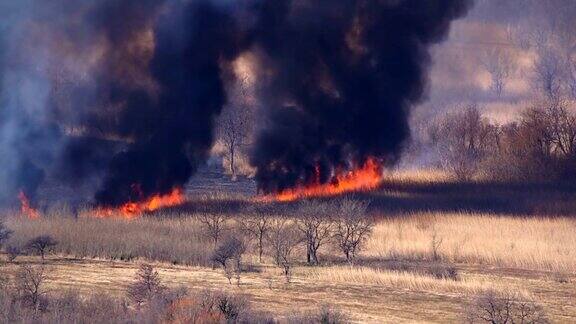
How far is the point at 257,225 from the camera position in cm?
3466

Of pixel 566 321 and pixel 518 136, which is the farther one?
pixel 518 136

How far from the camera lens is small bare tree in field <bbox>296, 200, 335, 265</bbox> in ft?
104

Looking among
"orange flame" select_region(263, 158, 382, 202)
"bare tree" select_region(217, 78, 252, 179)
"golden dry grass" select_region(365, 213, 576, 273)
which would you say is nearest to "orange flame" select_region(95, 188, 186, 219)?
"orange flame" select_region(263, 158, 382, 202)

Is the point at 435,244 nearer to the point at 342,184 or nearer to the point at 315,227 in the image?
the point at 315,227

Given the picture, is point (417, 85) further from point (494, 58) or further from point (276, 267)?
point (494, 58)

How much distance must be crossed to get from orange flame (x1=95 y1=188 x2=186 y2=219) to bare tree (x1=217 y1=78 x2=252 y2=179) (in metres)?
12.7

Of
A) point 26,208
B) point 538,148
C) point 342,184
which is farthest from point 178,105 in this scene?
point 538,148

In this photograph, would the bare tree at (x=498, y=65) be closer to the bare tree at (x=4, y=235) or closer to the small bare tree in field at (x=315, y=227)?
the small bare tree in field at (x=315, y=227)

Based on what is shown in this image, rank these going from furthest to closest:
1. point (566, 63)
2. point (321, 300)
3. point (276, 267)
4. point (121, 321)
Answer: point (566, 63) → point (276, 267) → point (321, 300) → point (121, 321)

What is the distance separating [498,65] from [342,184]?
5002cm

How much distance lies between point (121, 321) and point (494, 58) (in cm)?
8576

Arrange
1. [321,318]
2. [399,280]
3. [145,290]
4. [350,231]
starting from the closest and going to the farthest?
[321,318] → [145,290] → [399,280] → [350,231]

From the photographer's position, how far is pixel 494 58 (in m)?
99.2

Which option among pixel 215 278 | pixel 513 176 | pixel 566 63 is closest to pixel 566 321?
pixel 215 278
